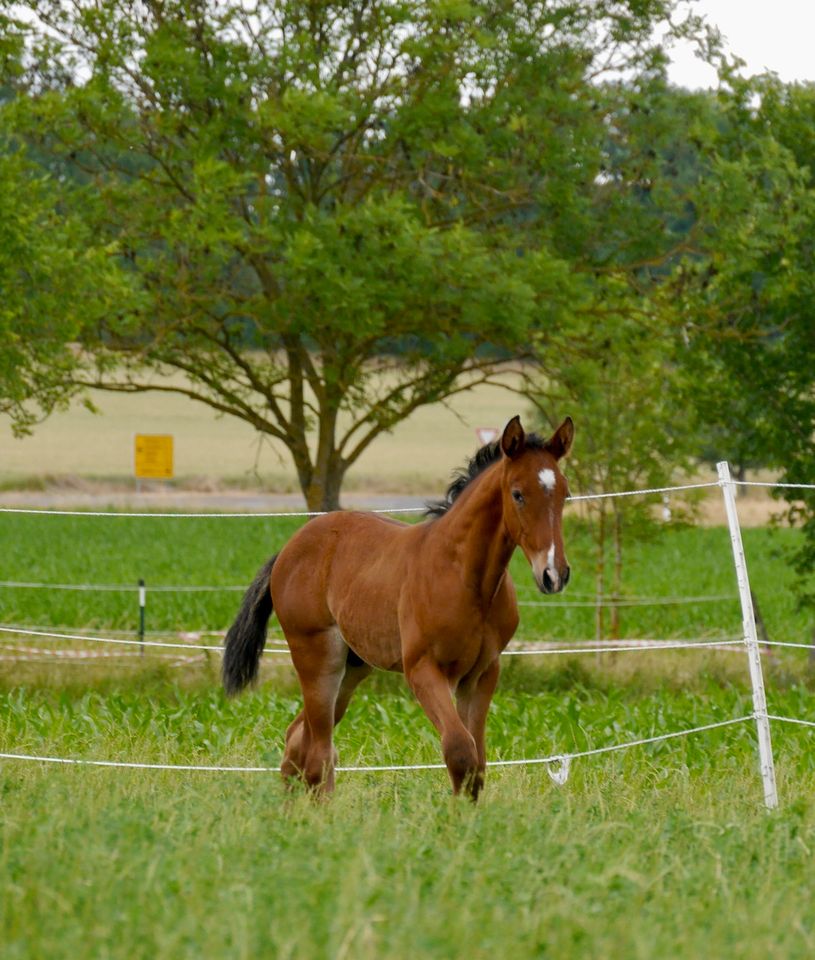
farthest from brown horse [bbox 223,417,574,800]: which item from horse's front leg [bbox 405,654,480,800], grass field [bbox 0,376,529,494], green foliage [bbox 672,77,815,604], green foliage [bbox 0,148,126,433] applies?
grass field [bbox 0,376,529,494]

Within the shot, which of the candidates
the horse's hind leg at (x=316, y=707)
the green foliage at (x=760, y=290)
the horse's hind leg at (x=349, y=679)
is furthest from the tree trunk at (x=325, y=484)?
the horse's hind leg at (x=316, y=707)

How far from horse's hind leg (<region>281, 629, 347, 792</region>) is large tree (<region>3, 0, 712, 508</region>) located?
1043cm

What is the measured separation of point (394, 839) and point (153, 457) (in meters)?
49.3

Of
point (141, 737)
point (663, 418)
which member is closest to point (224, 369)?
point (663, 418)

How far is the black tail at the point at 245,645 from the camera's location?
844cm

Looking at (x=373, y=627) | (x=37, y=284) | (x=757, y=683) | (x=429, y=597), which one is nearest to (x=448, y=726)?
(x=429, y=597)

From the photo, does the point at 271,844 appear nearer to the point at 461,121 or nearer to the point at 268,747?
the point at 268,747

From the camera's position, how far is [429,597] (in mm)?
6996

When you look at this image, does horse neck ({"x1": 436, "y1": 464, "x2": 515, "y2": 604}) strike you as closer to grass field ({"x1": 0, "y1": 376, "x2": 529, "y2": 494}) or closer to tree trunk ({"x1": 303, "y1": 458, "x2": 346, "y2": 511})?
tree trunk ({"x1": 303, "y1": 458, "x2": 346, "y2": 511})

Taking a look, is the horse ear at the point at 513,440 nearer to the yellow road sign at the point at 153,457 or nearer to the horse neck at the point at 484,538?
the horse neck at the point at 484,538

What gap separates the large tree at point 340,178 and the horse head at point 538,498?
1141 centimetres

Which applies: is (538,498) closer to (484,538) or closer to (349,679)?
(484,538)

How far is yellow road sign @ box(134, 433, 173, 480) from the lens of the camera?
54.0m

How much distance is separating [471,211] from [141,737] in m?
12.6
